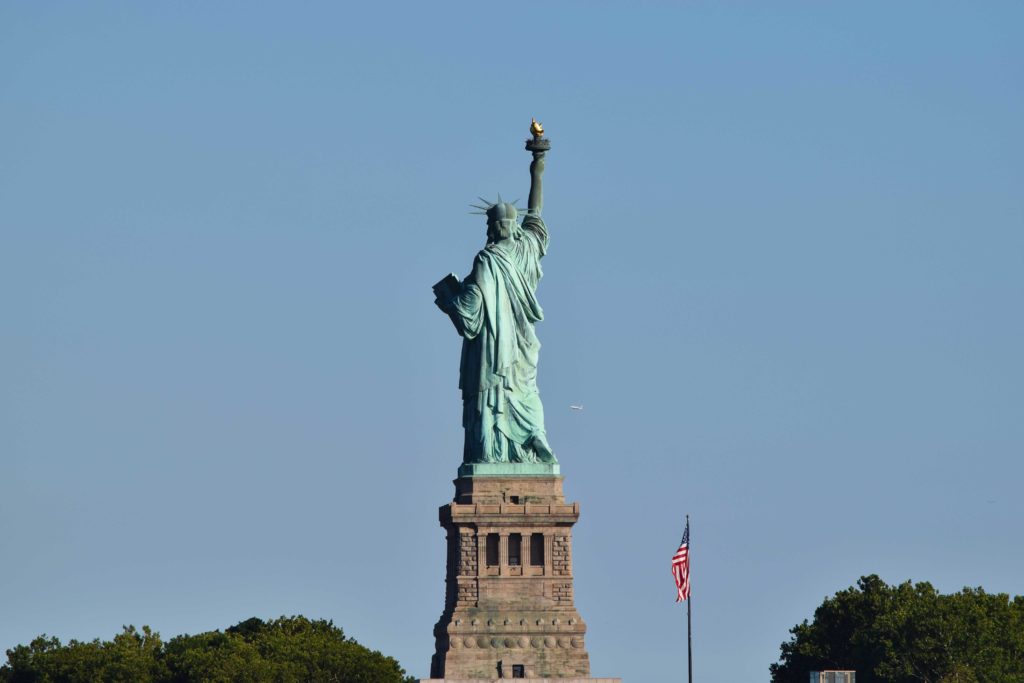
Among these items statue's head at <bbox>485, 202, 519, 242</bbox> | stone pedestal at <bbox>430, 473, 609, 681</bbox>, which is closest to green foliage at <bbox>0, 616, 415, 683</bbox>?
stone pedestal at <bbox>430, 473, 609, 681</bbox>

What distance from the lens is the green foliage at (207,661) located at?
12319cm

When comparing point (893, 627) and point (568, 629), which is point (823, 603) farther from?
point (568, 629)

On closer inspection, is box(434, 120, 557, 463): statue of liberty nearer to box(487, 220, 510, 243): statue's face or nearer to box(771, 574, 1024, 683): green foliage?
box(487, 220, 510, 243): statue's face

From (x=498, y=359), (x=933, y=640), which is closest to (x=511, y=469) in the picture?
(x=498, y=359)

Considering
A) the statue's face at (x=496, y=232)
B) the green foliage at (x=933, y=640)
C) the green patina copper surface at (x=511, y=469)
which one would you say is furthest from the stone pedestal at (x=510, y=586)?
the green foliage at (x=933, y=640)

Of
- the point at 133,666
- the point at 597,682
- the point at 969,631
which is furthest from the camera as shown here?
the point at 133,666

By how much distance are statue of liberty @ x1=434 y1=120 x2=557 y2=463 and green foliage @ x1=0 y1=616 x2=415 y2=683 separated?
18030 millimetres

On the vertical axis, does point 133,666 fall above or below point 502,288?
below

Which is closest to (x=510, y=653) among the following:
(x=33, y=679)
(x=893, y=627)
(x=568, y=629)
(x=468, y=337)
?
(x=568, y=629)

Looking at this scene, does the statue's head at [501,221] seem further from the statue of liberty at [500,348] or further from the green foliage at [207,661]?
the green foliage at [207,661]

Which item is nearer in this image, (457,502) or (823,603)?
(457,502)

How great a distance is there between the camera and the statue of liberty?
109m

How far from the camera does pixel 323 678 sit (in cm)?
12494

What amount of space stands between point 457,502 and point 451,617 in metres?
4.00
